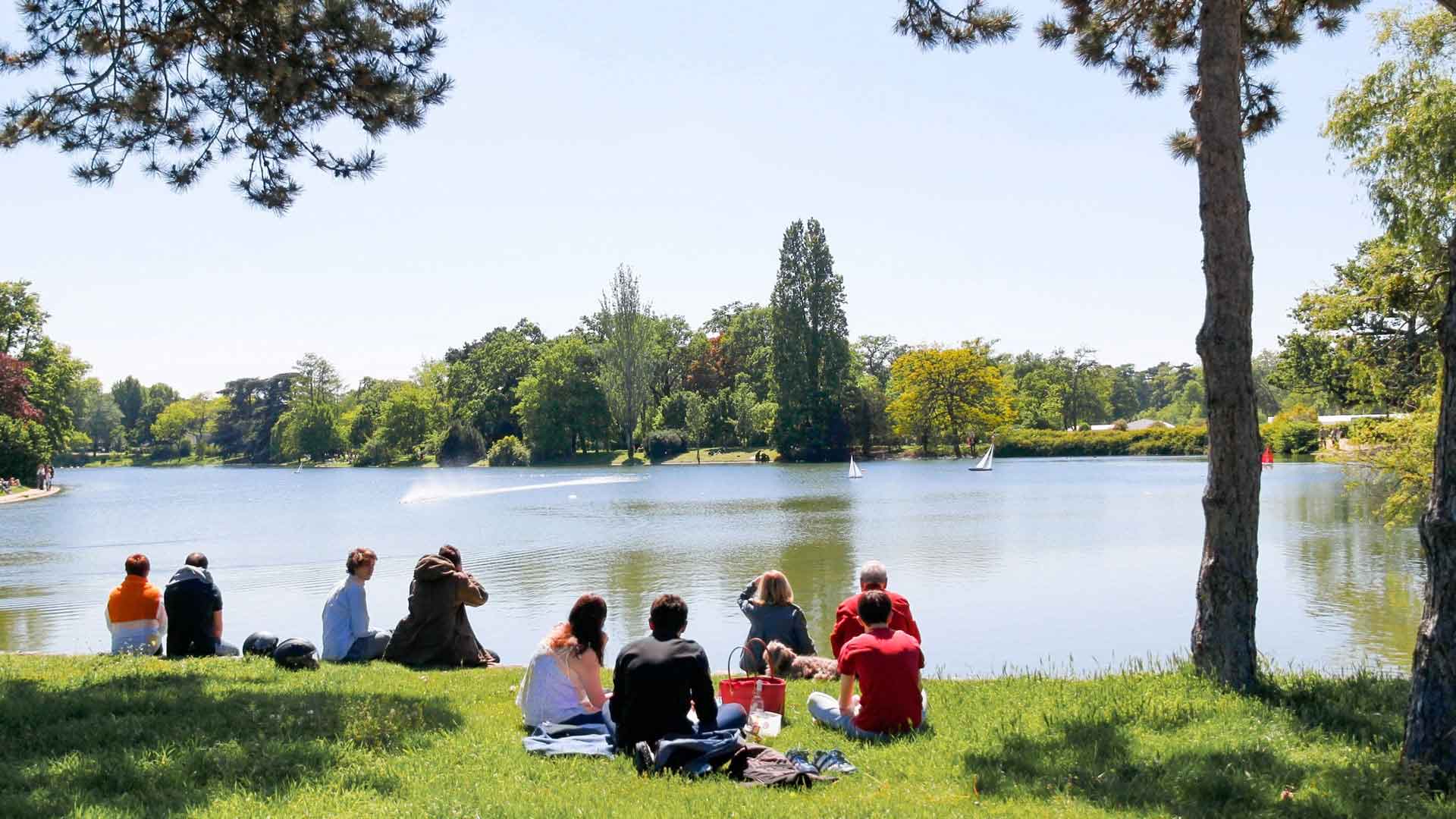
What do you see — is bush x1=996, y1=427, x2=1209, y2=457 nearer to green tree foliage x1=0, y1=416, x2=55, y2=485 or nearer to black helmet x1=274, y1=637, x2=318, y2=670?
green tree foliage x1=0, y1=416, x2=55, y2=485

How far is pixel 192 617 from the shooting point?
358 inches

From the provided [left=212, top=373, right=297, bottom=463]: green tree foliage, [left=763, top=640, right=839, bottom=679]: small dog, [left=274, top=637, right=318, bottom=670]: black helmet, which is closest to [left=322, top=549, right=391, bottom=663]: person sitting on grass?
[left=274, top=637, right=318, bottom=670]: black helmet

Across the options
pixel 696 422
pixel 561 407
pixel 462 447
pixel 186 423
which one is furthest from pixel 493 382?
pixel 186 423

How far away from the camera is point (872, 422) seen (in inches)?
3130

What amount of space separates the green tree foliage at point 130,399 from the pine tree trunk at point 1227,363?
170 metres

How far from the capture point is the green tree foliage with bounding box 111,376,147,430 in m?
151

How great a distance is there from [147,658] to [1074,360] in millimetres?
103584

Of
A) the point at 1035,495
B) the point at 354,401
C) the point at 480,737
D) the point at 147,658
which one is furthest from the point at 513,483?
the point at 354,401

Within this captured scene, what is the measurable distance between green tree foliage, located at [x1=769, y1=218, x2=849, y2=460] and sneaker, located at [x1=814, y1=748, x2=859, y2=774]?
7135cm

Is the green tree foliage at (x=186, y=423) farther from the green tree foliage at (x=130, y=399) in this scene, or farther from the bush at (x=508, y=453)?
the bush at (x=508, y=453)

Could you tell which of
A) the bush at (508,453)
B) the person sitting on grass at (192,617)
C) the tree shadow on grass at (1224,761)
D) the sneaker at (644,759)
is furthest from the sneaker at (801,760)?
the bush at (508,453)

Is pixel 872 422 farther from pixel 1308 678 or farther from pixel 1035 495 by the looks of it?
pixel 1308 678

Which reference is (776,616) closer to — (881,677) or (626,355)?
(881,677)

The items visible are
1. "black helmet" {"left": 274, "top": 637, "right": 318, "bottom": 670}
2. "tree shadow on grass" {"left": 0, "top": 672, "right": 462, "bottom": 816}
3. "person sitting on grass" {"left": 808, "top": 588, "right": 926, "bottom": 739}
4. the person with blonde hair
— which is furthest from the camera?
the person with blonde hair
